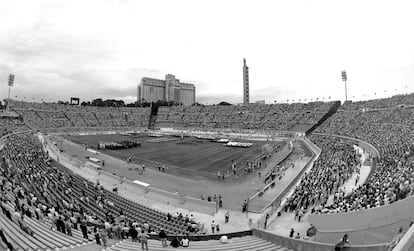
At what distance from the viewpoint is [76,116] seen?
7969 centimetres

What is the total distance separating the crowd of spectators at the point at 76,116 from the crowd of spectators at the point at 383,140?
60.9m

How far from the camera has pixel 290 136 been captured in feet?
188

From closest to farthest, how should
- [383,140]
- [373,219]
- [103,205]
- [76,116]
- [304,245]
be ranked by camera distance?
[304,245] < [373,219] < [103,205] < [383,140] < [76,116]

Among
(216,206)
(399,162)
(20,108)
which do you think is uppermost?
(20,108)

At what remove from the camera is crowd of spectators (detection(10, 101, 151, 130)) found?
6894 cm

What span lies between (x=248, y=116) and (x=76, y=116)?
54745 millimetres

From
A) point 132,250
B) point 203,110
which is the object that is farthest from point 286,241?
point 203,110

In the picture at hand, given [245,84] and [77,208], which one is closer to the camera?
[77,208]

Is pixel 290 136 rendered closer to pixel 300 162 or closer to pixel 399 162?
pixel 300 162

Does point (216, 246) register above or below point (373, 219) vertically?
below

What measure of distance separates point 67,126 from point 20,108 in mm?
14106

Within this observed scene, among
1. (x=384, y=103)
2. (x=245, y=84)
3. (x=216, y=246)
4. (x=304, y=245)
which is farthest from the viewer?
(x=245, y=84)

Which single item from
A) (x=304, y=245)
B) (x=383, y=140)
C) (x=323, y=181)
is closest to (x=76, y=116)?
(x=323, y=181)

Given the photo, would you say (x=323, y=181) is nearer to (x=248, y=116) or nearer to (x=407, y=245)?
(x=407, y=245)
